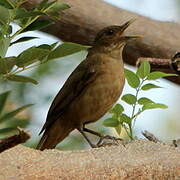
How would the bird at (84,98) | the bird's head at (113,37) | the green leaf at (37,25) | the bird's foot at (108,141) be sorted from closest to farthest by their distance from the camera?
the green leaf at (37,25) → the bird's foot at (108,141) → the bird at (84,98) → the bird's head at (113,37)

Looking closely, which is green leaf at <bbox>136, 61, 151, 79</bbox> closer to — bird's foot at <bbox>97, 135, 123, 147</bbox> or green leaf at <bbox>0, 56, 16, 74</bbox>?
bird's foot at <bbox>97, 135, 123, 147</bbox>

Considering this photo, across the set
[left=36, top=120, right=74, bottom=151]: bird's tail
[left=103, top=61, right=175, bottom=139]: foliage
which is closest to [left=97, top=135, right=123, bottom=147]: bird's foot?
[left=103, top=61, right=175, bottom=139]: foliage

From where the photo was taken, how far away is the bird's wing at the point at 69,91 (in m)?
4.73

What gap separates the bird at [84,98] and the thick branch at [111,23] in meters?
0.81

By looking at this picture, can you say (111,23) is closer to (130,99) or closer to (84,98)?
(84,98)

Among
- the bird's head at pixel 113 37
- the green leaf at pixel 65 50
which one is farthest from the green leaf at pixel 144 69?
the bird's head at pixel 113 37

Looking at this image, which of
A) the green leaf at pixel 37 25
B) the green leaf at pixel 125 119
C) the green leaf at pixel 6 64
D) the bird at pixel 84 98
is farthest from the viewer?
the bird at pixel 84 98

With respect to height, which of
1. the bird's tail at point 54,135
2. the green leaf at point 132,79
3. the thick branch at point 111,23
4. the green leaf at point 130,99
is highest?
the green leaf at point 132,79

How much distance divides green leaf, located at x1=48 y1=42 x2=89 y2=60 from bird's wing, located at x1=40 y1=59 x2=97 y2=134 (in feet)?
7.40

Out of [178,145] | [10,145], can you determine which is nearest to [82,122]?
[178,145]

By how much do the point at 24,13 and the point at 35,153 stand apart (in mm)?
675

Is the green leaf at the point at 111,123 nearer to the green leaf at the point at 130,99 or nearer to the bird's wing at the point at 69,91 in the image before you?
the green leaf at the point at 130,99

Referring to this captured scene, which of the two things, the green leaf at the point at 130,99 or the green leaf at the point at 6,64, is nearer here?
the green leaf at the point at 6,64

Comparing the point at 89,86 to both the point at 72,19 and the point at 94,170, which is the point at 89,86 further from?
the point at 94,170
